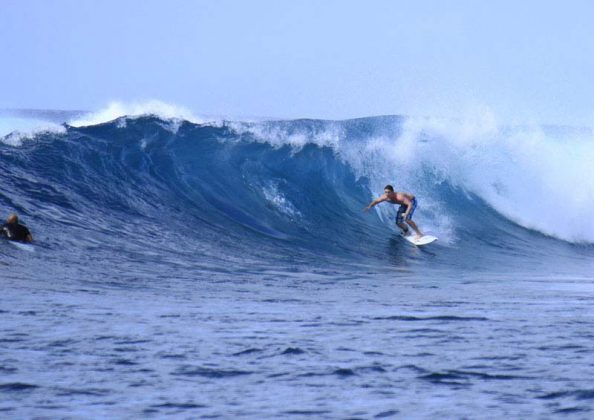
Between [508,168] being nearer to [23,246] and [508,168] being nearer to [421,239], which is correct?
[421,239]

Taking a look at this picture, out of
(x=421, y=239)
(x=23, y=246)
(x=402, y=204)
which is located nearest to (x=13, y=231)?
(x=23, y=246)

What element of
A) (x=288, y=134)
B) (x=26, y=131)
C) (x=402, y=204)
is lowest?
(x=402, y=204)

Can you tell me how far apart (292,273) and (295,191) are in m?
6.86

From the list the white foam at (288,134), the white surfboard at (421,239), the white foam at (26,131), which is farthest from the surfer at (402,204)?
the white foam at (26,131)

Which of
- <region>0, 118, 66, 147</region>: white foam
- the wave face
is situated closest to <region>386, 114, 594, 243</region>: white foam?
the wave face

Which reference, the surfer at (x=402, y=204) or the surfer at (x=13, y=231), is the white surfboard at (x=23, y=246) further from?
the surfer at (x=402, y=204)

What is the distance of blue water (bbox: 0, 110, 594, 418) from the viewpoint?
5512 mm

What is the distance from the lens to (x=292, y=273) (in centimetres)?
1188

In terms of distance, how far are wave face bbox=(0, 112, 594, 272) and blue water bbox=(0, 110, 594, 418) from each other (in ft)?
0.19

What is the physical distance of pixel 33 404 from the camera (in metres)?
5.13

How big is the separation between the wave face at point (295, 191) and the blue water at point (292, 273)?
0.06m

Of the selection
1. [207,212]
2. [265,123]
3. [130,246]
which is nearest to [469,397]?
[130,246]

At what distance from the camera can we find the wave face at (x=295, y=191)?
14047 millimetres

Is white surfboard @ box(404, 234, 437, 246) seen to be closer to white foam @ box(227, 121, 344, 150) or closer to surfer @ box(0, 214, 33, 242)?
white foam @ box(227, 121, 344, 150)
